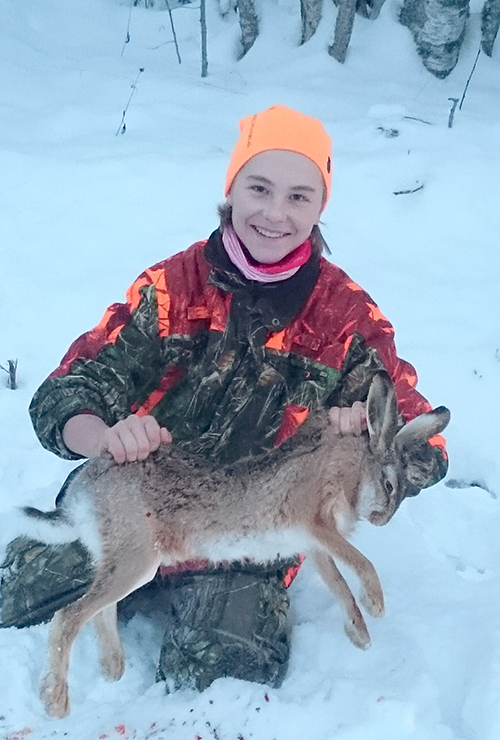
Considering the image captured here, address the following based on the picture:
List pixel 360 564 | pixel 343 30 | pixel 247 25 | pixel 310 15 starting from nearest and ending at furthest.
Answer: pixel 360 564
pixel 343 30
pixel 310 15
pixel 247 25

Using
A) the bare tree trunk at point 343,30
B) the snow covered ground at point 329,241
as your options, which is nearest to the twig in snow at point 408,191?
the snow covered ground at point 329,241

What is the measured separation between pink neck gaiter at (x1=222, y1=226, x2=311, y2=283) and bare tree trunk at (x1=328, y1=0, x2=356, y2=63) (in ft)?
20.1

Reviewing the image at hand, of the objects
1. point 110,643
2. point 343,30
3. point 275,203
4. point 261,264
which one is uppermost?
point 275,203

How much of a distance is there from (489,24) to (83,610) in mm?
8525

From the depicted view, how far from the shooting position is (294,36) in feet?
30.9

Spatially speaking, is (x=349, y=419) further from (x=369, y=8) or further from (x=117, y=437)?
(x=369, y=8)

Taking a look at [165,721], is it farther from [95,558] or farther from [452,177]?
[452,177]

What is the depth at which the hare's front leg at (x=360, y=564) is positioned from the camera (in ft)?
9.38

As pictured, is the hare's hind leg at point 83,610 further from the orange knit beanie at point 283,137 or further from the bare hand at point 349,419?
the orange knit beanie at point 283,137

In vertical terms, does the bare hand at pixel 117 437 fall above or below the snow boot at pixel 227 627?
above

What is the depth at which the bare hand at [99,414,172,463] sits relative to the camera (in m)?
2.73

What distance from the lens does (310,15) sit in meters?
8.92

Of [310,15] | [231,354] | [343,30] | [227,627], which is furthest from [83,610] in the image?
[310,15]

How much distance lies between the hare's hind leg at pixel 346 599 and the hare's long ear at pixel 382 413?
533mm
